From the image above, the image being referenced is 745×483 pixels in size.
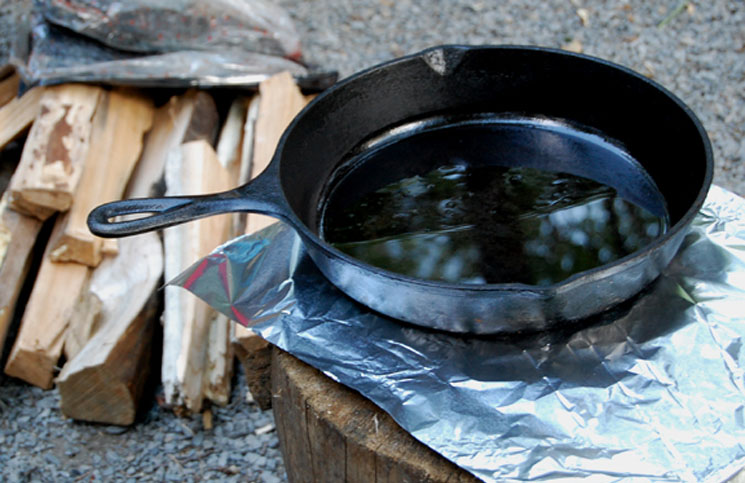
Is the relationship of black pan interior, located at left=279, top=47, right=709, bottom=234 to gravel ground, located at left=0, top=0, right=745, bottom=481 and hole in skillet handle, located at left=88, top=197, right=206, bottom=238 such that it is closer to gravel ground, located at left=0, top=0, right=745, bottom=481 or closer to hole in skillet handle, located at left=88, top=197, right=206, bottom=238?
hole in skillet handle, located at left=88, top=197, right=206, bottom=238

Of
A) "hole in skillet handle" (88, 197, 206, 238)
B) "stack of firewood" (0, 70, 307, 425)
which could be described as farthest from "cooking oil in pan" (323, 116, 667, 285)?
"stack of firewood" (0, 70, 307, 425)

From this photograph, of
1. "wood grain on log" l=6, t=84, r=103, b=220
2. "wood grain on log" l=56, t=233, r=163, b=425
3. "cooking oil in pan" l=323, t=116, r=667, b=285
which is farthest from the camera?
"wood grain on log" l=6, t=84, r=103, b=220

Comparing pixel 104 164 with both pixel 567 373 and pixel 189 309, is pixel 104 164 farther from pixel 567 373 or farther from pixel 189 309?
pixel 567 373

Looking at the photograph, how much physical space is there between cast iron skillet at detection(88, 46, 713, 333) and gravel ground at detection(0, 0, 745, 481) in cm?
104

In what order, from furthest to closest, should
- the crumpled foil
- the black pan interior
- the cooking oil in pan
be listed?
the black pan interior, the cooking oil in pan, the crumpled foil

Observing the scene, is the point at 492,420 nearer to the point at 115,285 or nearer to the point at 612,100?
the point at 612,100

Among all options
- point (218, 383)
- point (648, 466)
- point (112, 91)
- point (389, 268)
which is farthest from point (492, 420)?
point (112, 91)

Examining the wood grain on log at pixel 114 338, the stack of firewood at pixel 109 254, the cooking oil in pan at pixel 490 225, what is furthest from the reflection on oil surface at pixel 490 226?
the wood grain on log at pixel 114 338

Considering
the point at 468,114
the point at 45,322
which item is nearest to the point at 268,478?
the point at 45,322

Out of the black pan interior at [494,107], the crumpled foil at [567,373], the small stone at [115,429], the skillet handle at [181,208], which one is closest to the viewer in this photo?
the crumpled foil at [567,373]

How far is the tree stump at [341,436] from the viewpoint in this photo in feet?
4.13

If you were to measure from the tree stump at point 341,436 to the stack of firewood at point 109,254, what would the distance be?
58 cm

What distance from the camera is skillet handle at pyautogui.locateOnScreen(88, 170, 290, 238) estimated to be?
1.30 metres

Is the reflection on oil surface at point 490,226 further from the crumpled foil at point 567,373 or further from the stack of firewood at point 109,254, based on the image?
the stack of firewood at point 109,254
